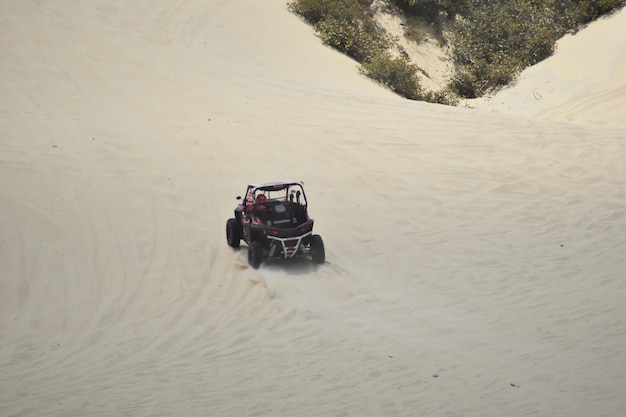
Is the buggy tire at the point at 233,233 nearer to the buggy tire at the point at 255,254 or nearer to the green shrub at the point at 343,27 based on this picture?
the buggy tire at the point at 255,254

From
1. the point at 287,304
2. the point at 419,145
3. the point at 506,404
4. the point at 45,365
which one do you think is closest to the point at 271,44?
the point at 419,145

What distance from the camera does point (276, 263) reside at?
1098 cm

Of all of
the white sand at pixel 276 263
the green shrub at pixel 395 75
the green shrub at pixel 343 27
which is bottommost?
the white sand at pixel 276 263

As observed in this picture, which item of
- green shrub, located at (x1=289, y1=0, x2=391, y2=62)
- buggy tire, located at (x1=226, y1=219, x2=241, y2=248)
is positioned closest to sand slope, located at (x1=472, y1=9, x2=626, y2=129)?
green shrub, located at (x1=289, y1=0, x2=391, y2=62)

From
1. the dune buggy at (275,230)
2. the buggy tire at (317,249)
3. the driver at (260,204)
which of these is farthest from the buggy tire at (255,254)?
the buggy tire at (317,249)

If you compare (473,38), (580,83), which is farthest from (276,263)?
(473,38)

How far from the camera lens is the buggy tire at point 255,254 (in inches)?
418

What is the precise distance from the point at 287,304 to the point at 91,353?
2484 mm

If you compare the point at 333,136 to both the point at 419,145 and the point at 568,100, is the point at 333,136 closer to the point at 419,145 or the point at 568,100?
the point at 419,145

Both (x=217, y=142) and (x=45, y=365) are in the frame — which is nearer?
(x=45, y=365)

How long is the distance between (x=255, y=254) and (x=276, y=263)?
482mm

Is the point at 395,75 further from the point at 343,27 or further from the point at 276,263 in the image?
the point at 276,263

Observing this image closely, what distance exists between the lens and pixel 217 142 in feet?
49.6

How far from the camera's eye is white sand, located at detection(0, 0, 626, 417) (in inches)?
299
